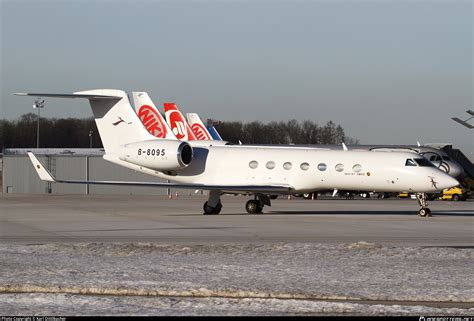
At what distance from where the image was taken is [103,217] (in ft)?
95.1

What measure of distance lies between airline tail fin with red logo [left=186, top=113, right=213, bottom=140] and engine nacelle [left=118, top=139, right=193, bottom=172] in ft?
83.7

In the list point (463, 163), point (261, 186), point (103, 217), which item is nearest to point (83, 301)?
point (103, 217)

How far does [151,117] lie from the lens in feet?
123

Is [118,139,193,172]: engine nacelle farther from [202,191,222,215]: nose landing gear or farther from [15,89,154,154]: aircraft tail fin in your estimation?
[202,191,222,215]: nose landing gear

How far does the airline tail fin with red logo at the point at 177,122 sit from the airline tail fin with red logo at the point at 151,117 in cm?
1413

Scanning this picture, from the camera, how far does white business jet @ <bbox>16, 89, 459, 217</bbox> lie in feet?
101

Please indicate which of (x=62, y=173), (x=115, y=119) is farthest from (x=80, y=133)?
(x=115, y=119)

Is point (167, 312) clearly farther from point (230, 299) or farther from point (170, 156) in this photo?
point (170, 156)

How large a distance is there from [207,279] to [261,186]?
18.5 m

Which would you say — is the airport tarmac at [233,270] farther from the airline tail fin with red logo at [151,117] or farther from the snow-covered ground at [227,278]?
the airline tail fin with red logo at [151,117]

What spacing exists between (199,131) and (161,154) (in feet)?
88.1

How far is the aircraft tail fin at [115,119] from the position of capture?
3369cm

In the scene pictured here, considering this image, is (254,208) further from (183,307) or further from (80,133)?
(80,133)

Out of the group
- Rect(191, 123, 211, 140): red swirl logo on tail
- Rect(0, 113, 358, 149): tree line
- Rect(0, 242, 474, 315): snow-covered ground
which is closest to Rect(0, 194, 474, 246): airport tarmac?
Rect(0, 242, 474, 315): snow-covered ground
